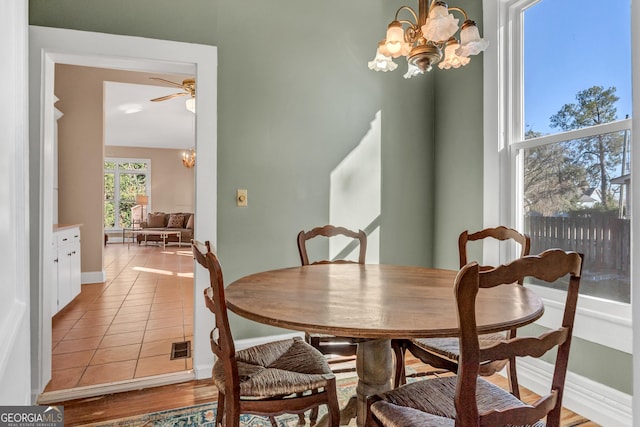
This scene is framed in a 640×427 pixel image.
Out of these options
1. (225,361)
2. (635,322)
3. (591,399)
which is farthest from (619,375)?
(225,361)

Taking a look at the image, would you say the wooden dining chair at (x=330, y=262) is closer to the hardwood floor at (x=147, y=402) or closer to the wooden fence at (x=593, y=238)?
the hardwood floor at (x=147, y=402)

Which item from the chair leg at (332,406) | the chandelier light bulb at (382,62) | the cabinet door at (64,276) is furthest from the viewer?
the cabinet door at (64,276)

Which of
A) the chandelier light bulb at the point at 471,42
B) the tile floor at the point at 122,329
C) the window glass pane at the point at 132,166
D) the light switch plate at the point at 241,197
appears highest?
the window glass pane at the point at 132,166

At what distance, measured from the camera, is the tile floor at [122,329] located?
7.98 ft

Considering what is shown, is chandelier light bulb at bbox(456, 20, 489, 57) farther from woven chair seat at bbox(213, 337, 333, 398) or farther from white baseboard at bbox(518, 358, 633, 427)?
white baseboard at bbox(518, 358, 633, 427)

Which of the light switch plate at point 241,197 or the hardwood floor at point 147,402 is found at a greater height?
the light switch plate at point 241,197

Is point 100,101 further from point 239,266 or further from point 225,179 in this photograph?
point 239,266

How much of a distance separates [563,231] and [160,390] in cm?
268

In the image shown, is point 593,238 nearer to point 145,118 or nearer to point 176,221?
point 145,118

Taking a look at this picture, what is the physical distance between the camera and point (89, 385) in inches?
87.5

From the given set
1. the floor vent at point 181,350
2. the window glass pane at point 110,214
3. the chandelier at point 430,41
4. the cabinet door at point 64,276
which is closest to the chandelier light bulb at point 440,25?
the chandelier at point 430,41

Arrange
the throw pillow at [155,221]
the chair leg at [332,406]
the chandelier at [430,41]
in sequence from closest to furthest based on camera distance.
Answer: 1. the chair leg at [332,406]
2. the chandelier at [430,41]
3. the throw pillow at [155,221]

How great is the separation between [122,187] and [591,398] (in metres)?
11.8

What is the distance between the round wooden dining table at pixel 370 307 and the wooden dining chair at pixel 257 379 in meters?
0.12
